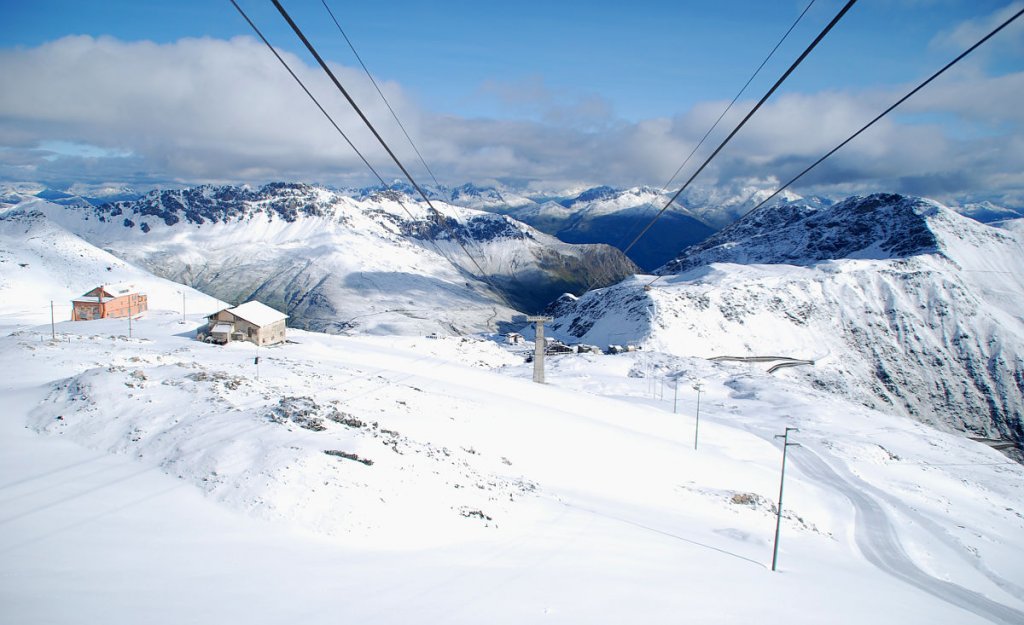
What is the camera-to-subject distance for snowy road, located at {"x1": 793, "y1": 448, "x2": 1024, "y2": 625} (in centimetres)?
2539

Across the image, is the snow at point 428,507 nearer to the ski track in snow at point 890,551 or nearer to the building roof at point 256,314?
the ski track in snow at point 890,551

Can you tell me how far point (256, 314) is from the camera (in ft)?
184

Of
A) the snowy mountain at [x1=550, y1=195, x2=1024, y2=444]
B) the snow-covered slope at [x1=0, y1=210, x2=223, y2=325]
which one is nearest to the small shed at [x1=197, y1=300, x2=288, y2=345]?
the snow-covered slope at [x1=0, y1=210, x2=223, y2=325]

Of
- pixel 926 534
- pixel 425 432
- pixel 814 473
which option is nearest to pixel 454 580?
pixel 425 432

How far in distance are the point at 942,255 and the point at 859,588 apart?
185724mm

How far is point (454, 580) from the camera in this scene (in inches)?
555

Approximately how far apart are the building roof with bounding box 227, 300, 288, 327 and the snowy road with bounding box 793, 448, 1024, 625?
53795mm

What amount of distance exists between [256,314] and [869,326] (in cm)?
13969

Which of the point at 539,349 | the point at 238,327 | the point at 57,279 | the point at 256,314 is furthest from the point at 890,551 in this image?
the point at 57,279

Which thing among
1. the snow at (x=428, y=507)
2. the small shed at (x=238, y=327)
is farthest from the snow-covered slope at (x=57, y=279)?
the snow at (x=428, y=507)

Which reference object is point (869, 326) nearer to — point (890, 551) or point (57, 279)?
point (890, 551)

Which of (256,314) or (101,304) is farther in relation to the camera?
(101,304)

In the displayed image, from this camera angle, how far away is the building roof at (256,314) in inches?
2135

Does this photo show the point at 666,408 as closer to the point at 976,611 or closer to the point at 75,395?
the point at 976,611
